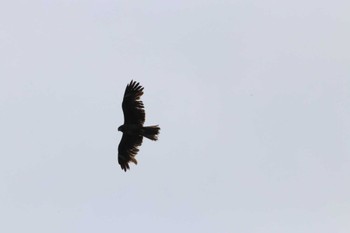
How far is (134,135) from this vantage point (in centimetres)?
6844

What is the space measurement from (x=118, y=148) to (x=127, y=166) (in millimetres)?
1112

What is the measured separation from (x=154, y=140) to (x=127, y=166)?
3171 millimetres

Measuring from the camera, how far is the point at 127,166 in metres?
69.2

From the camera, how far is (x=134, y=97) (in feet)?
222

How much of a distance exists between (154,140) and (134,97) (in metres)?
2.69

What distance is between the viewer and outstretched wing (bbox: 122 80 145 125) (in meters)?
67.8

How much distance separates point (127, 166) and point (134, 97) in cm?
403

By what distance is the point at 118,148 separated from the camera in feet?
228

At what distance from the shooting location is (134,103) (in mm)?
67812

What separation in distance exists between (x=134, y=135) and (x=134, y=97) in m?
2.15

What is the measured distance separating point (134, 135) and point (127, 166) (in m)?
1.90

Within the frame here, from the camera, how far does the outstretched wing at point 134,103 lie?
2670 inches

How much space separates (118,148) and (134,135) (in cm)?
149
